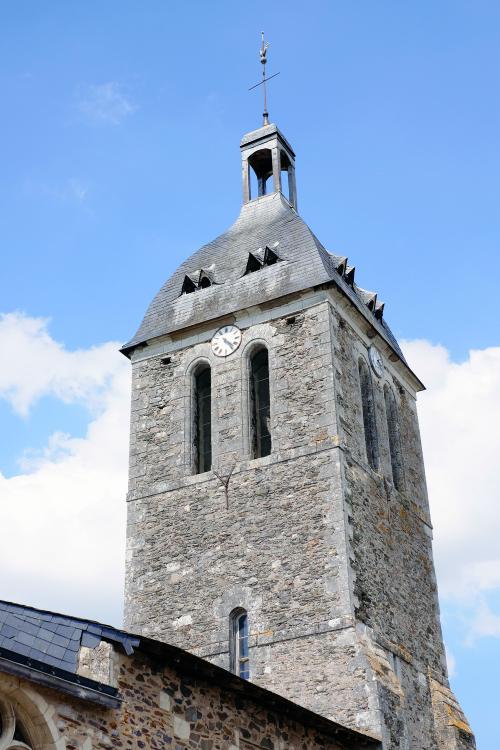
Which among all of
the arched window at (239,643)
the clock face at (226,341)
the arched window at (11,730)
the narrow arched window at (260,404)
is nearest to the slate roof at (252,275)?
the clock face at (226,341)

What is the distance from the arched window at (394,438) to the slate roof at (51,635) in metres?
9.52

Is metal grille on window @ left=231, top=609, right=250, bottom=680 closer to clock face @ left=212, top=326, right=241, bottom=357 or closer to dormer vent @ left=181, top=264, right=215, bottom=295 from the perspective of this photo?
clock face @ left=212, top=326, right=241, bottom=357

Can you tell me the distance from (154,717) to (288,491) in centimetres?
658

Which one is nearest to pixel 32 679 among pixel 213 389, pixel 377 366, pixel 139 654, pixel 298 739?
pixel 139 654

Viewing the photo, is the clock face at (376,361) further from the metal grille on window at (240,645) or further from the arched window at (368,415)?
the metal grille on window at (240,645)

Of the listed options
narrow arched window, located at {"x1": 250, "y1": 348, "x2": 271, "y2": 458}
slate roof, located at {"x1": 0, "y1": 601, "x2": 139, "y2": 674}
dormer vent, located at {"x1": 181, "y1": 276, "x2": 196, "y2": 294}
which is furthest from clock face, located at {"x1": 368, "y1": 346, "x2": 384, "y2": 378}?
slate roof, located at {"x1": 0, "y1": 601, "x2": 139, "y2": 674}

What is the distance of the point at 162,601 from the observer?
17.6m

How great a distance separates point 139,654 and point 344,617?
526 centimetres

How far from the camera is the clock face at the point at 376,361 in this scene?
20281 mm

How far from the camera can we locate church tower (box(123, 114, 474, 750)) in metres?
16.0

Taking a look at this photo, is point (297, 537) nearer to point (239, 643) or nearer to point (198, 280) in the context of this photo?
point (239, 643)

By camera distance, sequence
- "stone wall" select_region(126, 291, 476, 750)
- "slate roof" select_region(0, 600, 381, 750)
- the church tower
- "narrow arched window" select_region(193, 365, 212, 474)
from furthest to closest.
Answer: "narrow arched window" select_region(193, 365, 212, 474) < the church tower < "stone wall" select_region(126, 291, 476, 750) < "slate roof" select_region(0, 600, 381, 750)

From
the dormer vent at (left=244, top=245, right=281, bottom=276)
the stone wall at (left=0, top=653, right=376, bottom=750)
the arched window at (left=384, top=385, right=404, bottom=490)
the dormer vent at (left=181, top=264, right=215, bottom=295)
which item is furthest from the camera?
the dormer vent at (left=181, top=264, right=215, bottom=295)

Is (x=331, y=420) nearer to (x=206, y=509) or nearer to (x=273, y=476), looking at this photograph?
(x=273, y=476)
